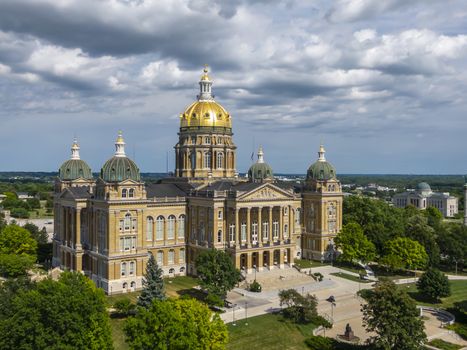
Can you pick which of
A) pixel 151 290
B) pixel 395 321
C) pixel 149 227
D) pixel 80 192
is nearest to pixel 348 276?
pixel 149 227

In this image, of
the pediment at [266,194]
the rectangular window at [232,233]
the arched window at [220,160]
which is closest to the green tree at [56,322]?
the rectangular window at [232,233]

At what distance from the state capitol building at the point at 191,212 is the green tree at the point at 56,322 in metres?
25.0

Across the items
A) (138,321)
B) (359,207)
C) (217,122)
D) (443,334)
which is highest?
(217,122)

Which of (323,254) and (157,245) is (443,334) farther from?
(157,245)

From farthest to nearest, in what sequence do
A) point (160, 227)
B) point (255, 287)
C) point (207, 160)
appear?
point (207, 160) → point (160, 227) → point (255, 287)

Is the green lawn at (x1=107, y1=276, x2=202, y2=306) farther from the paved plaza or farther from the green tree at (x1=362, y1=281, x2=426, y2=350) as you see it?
the green tree at (x1=362, y1=281, x2=426, y2=350)

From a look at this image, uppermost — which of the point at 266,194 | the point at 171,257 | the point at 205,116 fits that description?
the point at 205,116

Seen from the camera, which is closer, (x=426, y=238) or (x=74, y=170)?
(x=74, y=170)

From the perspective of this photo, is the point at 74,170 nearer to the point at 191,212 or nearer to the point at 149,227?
the point at 149,227

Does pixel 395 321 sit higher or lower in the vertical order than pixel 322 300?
higher

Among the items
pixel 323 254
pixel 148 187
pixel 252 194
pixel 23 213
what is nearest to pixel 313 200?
pixel 323 254

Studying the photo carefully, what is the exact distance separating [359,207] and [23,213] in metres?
97.8

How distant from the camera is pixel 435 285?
6231 cm

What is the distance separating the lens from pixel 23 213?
140 metres
